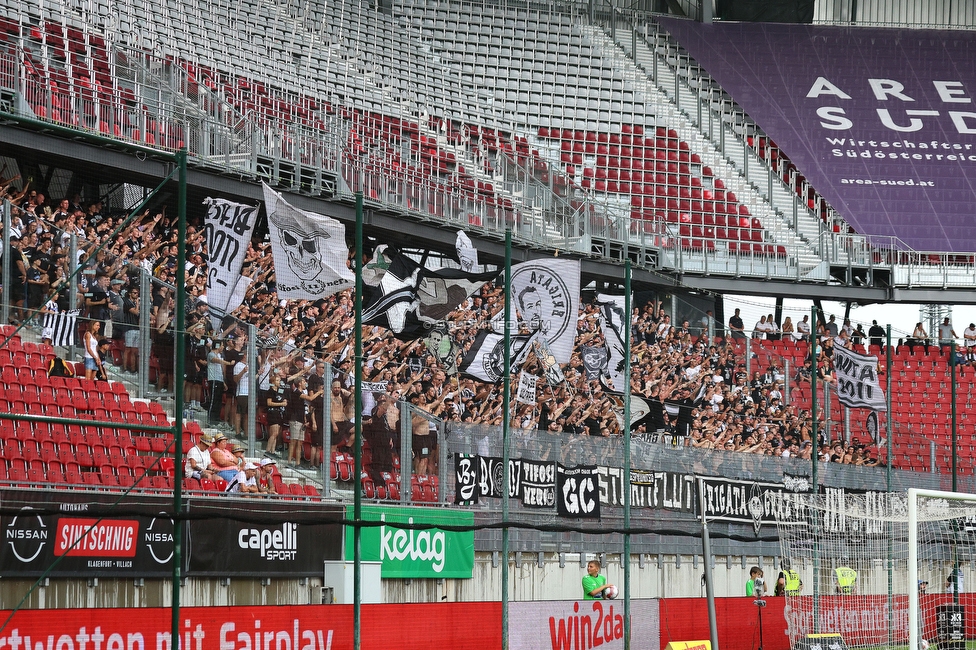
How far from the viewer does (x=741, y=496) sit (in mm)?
16375

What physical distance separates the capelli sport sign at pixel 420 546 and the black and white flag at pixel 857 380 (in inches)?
285

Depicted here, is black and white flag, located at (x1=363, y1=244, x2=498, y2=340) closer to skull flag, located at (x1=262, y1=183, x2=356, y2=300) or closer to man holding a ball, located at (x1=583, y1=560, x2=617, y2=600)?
skull flag, located at (x1=262, y1=183, x2=356, y2=300)

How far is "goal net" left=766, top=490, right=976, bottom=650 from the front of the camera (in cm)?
1580

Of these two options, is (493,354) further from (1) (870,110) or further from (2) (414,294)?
(1) (870,110)

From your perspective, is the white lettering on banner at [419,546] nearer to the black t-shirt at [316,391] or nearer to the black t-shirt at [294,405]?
the black t-shirt at [316,391]

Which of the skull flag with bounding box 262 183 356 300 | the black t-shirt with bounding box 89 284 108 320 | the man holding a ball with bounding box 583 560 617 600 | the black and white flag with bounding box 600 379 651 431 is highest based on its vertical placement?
the skull flag with bounding box 262 183 356 300

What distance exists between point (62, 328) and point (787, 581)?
408 inches

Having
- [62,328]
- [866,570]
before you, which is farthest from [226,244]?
[866,570]

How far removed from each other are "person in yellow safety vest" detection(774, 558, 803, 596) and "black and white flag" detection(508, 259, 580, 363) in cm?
513

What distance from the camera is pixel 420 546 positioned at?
13.5 metres

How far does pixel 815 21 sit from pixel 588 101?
30.5ft

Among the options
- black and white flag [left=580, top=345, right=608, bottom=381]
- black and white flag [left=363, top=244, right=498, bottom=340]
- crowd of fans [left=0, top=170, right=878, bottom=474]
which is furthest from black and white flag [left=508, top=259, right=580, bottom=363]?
black and white flag [left=580, top=345, right=608, bottom=381]

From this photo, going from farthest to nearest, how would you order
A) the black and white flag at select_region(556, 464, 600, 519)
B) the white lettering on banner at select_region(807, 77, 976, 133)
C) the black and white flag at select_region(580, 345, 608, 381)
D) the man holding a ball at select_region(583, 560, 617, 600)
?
the white lettering on banner at select_region(807, 77, 976, 133) < the black and white flag at select_region(580, 345, 608, 381) < the man holding a ball at select_region(583, 560, 617, 600) < the black and white flag at select_region(556, 464, 600, 519)

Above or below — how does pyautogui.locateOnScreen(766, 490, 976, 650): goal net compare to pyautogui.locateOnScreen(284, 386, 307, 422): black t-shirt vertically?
below
